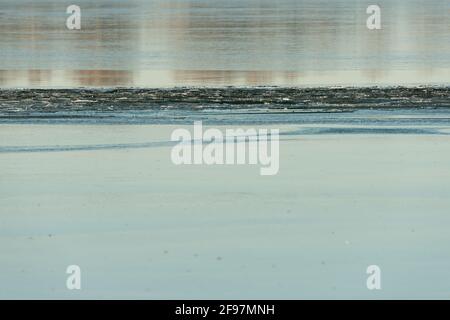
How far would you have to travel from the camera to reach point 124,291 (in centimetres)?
995

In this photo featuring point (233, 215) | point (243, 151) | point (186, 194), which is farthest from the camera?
point (243, 151)

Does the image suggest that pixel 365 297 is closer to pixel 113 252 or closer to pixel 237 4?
pixel 113 252

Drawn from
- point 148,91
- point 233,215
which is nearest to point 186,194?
point 233,215

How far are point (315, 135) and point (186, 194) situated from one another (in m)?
4.30

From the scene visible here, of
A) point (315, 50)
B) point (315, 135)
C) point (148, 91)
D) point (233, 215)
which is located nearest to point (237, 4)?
point (315, 50)

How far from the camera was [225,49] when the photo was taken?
1374 inches

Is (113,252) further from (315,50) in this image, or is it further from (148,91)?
(315,50)

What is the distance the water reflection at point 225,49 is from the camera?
1058 inches

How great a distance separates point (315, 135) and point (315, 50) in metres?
16.9

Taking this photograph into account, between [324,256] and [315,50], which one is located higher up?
[315,50]

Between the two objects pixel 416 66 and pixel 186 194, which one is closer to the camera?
pixel 186 194

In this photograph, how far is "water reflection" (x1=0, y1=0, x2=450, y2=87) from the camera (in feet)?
88.2
